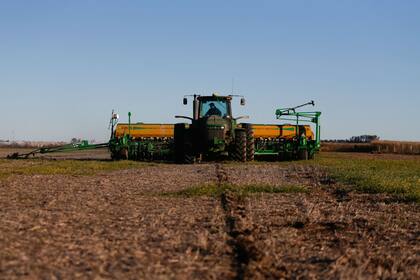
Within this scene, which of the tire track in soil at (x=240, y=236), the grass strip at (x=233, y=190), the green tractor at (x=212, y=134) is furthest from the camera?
the green tractor at (x=212, y=134)

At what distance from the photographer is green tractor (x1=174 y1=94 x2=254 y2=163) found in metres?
31.0

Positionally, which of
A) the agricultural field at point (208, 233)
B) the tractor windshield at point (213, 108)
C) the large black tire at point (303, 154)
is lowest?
the agricultural field at point (208, 233)

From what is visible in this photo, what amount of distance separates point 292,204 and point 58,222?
5.21 metres

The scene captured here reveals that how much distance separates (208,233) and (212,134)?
22303mm

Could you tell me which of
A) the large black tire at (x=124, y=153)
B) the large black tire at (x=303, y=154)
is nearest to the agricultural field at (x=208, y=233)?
the large black tire at (x=124, y=153)

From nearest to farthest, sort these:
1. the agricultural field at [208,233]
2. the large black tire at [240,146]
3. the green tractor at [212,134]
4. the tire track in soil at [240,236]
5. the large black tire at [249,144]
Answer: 1. the agricultural field at [208,233]
2. the tire track in soil at [240,236]
3. the green tractor at [212,134]
4. the large black tire at [240,146]
5. the large black tire at [249,144]

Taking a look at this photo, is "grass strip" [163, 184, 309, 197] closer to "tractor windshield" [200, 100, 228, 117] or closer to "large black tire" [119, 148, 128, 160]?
"tractor windshield" [200, 100, 228, 117]

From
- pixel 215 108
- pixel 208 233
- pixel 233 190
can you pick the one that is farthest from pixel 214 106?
pixel 208 233

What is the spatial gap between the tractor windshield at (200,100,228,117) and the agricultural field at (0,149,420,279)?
1643cm

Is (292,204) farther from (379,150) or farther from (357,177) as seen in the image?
(379,150)

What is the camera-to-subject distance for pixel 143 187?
53.7ft

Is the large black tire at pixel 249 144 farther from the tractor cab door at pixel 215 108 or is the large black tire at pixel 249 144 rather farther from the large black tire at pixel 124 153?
the large black tire at pixel 124 153

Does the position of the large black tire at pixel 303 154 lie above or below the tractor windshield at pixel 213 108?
below

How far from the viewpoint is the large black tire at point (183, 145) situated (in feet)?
105
